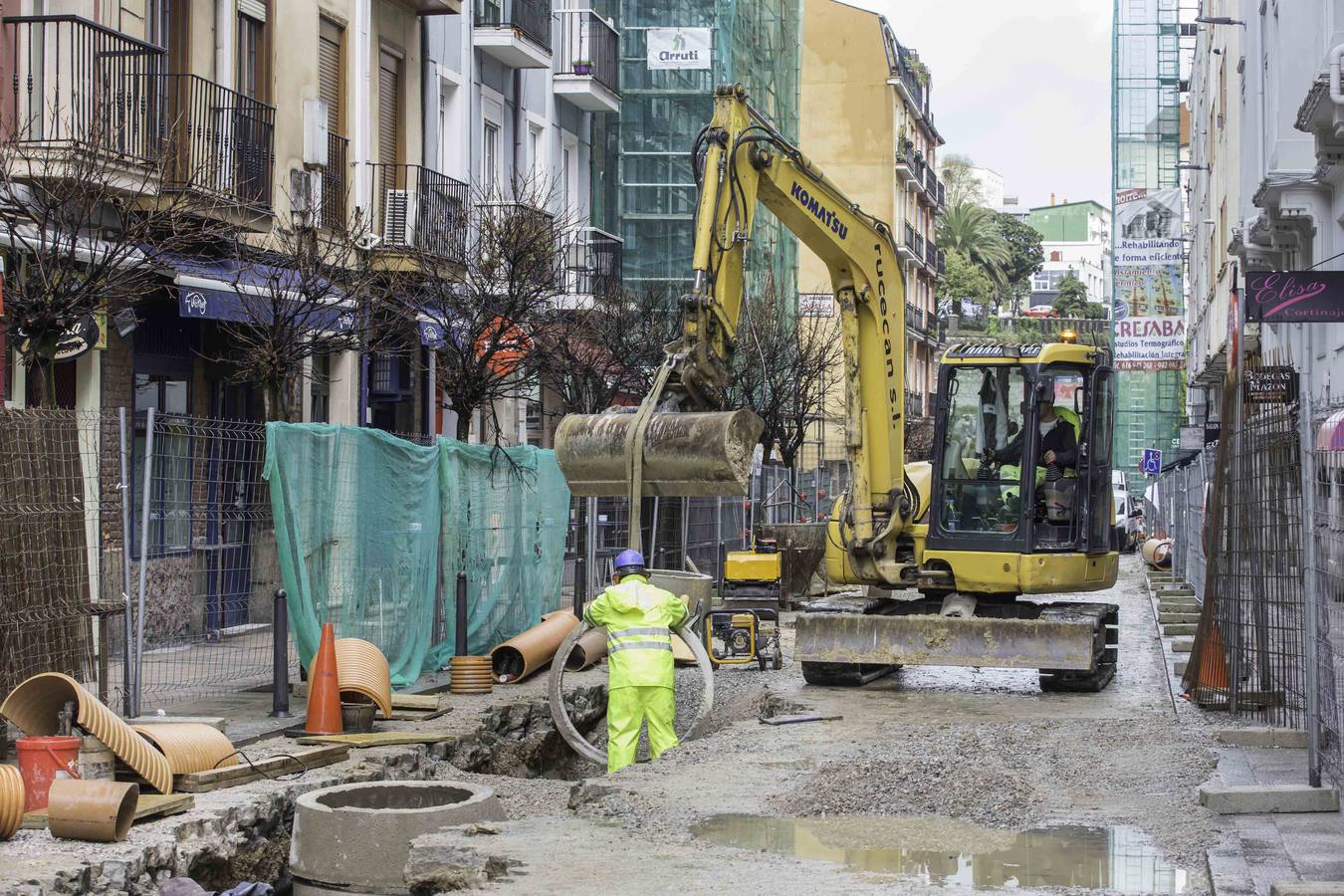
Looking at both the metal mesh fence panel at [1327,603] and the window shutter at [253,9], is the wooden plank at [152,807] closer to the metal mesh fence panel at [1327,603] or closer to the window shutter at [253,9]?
the metal mesh fence panel at [1327,603]

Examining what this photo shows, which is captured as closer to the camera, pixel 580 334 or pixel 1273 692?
pixel 1273 692

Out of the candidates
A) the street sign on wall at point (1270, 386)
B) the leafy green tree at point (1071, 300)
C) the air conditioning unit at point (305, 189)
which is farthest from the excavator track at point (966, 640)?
the leafy green tree at point (1071, 300)

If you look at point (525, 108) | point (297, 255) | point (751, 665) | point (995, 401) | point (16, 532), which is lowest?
point (751, 665)

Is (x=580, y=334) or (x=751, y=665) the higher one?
(x=580, y=334)

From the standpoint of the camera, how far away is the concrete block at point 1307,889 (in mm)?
6598

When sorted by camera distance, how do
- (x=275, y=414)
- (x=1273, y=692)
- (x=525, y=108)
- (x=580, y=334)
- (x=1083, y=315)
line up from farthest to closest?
(x=1083, y=315), (x=525, y=108), (x=580, y=334), (x=275, y=414), (x=1273, y=692)

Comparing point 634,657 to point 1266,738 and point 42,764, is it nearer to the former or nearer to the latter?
point 42,764

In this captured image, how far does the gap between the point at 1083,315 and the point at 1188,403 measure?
143 feet

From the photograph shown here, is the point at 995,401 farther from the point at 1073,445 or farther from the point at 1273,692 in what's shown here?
the point at 1273,692

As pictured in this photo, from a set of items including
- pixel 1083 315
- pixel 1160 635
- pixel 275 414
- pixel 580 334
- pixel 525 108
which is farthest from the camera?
pixel 1083 315

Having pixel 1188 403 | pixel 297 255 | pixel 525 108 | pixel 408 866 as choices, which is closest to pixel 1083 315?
pixel 1188 403

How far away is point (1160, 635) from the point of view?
20078 millimetres

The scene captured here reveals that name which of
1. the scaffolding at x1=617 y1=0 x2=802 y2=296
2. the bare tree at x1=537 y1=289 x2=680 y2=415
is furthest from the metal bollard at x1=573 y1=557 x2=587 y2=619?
the scaffolding at x1=617 y1=0 x2=802 y2=296

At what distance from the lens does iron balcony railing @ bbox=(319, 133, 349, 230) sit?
20219 mm
